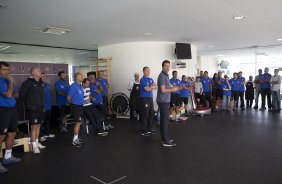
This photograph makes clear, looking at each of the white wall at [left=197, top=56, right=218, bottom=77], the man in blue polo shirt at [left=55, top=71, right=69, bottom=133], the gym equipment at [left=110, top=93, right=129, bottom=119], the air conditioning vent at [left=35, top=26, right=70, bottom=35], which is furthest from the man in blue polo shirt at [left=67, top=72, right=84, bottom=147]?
the white wall at [left=197, top=56, right=218, bottom=77]

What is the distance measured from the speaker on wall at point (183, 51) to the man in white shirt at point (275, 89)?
3.22 meters

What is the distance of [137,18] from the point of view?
4816 mm

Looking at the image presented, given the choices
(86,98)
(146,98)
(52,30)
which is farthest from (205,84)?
(52,30)

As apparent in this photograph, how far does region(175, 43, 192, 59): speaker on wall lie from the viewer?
7.99m

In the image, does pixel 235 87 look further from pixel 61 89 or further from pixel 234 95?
pixel 61 89

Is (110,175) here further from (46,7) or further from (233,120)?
(233,120)

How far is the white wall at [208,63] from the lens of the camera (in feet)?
46.0

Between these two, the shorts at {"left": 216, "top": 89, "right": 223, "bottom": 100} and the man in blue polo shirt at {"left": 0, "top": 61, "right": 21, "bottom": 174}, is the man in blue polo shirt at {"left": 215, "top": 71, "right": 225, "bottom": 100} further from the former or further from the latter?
the man in blue polo shirt at {"left": 0, "top": 61, "right": 21, "bottom": 174}

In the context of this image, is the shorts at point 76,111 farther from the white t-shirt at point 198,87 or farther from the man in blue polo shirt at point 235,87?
the man in blue polo shirt at point 235,87

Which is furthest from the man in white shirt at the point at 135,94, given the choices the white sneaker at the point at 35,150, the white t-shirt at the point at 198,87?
the white sneaker at the point at 35,150

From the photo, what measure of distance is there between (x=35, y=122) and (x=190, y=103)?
6263 millimetres

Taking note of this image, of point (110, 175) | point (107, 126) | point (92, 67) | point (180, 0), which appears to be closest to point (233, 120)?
point (107, 126)

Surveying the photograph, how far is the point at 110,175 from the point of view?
3.02 m

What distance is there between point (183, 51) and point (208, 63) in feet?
23.1
